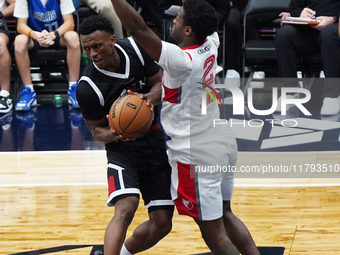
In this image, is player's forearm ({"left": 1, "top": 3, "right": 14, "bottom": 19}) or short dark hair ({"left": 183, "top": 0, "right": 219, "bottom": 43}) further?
player's forearm ({"left": 1, "top": 3, "right": 14, "bottom": 19})


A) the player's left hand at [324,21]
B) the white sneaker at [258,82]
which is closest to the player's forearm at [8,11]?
the white sneaker at [258,82]

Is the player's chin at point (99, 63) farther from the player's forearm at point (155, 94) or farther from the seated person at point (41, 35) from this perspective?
the seated person at point (41, 35)

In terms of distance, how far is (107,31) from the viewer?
2830 millimetres

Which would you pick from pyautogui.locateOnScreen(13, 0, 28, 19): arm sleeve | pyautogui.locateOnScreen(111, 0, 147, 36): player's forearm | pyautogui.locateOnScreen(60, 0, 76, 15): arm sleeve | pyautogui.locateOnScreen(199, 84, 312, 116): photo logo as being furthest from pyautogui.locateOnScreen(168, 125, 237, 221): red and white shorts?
pyautogui.locateOnScreen(13, 0, 28, 19): arm sleeve

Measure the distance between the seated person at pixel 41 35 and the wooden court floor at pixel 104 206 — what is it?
177cm

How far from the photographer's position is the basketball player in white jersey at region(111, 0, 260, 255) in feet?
8.38

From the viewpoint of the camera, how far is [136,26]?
7.72ft

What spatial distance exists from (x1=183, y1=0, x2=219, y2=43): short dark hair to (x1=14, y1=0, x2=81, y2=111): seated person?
421 cm

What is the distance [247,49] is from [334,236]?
11.8ft

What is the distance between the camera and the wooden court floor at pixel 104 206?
132 inches

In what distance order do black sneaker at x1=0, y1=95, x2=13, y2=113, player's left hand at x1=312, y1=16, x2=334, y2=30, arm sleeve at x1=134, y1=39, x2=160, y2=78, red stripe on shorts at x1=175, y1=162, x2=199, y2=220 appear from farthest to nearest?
black sneaker at x1=0, y1=95, x2=13, y2=113, player's left hand at x1=312, y1=16, x2=334, y2=30, arm sleeve at x1=134, y1=39, x2=160, y2=78, red stripe on shorts at x1=175, y1=162, x2=199, y2=220

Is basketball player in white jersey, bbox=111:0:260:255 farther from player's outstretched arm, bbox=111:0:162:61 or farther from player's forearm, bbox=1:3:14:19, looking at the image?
player's forearm, bbox=1:3:14:19

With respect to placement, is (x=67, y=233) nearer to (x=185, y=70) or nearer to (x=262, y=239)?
(x=262, y=239)

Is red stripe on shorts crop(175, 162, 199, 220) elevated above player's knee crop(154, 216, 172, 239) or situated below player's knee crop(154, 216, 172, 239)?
above
